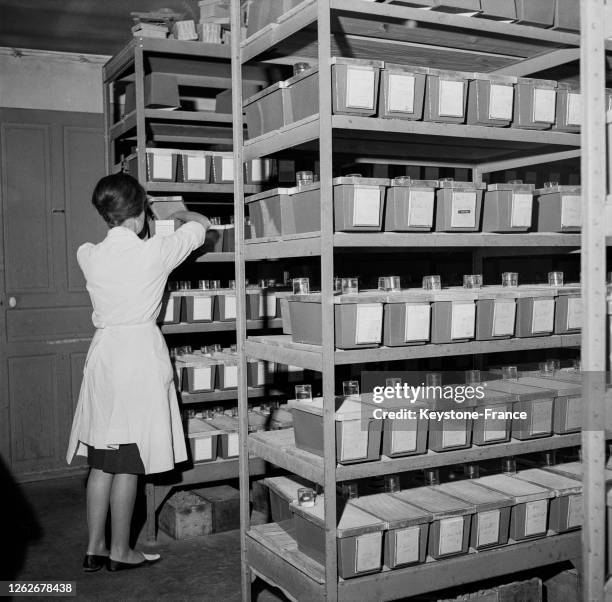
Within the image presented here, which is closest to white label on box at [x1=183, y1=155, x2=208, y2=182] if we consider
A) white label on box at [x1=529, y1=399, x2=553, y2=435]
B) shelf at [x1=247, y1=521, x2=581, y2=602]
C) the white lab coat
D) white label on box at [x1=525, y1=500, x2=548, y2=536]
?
the white lab coat

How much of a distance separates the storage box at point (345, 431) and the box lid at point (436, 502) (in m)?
0.36

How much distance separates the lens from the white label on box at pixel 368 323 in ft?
9.52

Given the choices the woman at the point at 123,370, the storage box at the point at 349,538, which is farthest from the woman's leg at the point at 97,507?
the storage box at the point at 349,538

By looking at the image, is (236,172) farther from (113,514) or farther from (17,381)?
(17,381)

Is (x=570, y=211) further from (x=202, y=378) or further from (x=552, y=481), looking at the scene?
(x=202, y=378)

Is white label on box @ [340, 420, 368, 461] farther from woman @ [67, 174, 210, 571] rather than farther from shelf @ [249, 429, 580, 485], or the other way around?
woman @ [67, 174, 210, 571]

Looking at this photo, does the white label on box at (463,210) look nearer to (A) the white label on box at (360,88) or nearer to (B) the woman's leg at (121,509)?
(A) the white label on box at (360,88)

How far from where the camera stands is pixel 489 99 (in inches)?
126

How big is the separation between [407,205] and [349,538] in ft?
4.18

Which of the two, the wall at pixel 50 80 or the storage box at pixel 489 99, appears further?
the wall at pixel 50 80

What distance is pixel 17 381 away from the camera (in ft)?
A: 17.7

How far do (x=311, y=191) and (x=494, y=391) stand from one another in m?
1.23

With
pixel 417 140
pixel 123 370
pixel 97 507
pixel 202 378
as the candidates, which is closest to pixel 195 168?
pixel 202 378

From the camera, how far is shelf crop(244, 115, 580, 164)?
2.93m
